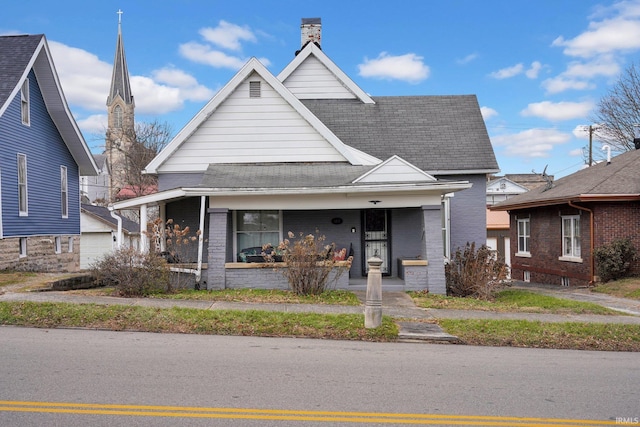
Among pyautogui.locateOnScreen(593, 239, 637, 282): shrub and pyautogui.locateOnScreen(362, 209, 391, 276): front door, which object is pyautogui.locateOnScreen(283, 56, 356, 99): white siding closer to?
pyautogui.locateOnScreen(362, 209, 391, 276): front door

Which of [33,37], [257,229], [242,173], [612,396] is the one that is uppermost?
[33,37]

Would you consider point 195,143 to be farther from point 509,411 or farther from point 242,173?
point 509,411

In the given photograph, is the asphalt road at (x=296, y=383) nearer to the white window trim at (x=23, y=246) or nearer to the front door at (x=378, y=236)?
the front door at (x=378, y=236)

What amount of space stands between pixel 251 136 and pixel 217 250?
13.8 ft

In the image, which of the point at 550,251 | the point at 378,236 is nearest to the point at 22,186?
the point at 378,236

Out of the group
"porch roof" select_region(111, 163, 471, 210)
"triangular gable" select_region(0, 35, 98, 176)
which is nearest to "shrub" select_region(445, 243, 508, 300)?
"porch roof" select_region(111, 163, 471, 210)

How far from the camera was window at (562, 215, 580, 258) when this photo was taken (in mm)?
19688

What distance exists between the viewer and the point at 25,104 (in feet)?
67.2

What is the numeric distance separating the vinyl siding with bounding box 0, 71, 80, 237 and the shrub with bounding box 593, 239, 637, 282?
1908 centimetres

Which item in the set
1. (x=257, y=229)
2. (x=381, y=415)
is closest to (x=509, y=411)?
(x=381, y=415)

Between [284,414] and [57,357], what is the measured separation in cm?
352

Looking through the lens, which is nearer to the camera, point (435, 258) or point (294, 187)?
point (294, 187)

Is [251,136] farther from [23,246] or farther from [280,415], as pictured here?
[280,415]

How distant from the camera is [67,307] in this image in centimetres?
1021
